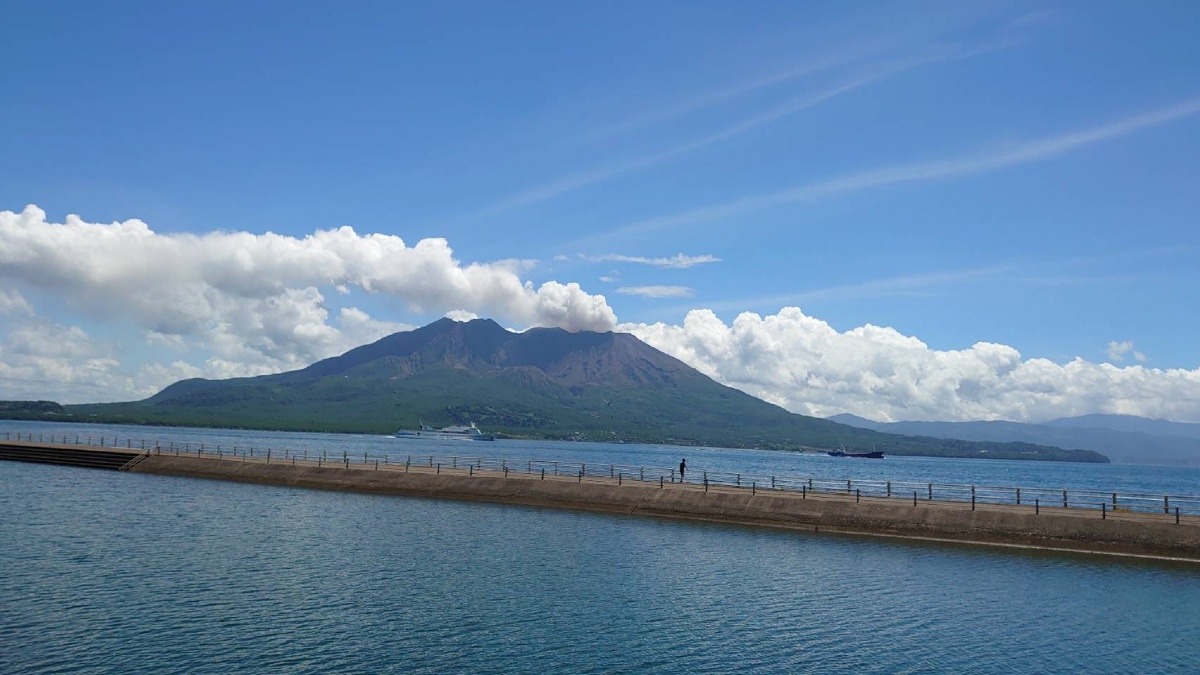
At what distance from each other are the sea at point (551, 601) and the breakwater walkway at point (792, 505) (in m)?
2.17

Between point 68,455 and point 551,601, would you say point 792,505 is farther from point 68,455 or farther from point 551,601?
point 68,455

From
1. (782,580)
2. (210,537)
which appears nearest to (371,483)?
(210,537)

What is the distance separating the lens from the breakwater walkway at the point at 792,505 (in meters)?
54.2

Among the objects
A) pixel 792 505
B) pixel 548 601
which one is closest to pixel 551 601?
pixel 548 601

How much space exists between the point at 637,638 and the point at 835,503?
3598cm

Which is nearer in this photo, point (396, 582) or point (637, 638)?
point (637, 638)

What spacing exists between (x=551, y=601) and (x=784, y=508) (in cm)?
3212

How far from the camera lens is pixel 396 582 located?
139 feet

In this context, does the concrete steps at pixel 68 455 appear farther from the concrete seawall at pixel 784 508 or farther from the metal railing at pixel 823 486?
the concrete seawall at pixel 784 508

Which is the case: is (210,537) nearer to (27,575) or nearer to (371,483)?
(27,575)

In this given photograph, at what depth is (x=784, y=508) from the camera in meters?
66.3

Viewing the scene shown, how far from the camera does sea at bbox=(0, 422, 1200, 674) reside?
30.5 metres

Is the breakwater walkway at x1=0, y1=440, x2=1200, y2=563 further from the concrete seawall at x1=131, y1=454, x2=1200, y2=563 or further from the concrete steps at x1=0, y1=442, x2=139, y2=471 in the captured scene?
the concrete steps at x1=0, y1=442, x2=139, y2=471

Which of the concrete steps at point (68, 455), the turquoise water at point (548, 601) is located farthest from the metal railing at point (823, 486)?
the turquoise water at point (548, 601)
